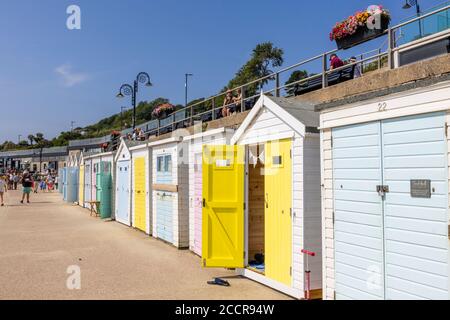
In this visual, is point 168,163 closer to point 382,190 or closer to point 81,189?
point 382,190

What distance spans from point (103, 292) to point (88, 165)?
16.9m

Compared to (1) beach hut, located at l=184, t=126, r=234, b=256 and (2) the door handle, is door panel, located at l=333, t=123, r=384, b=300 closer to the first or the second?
(2) the door handle

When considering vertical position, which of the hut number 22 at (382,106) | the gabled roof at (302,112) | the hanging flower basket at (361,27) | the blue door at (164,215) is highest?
the hanging flower basket at (361,27)

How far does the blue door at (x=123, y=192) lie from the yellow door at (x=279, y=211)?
922 centimetres

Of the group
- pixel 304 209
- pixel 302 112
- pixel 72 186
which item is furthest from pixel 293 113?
pixel 72 186

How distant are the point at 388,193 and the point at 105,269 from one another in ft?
19.3

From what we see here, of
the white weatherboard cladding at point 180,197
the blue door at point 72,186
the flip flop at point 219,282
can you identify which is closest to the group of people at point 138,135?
the blue door at point 72,186

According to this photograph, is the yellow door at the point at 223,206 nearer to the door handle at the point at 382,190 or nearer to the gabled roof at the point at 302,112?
the gabled roof at the point at 302,112

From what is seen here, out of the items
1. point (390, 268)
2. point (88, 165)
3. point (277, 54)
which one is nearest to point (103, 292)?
point (390, 268)

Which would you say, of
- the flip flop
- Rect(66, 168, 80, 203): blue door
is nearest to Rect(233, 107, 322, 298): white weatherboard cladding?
the flip flop

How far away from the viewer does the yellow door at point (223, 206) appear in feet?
26.0

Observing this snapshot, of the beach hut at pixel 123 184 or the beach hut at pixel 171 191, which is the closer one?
the beach hut at pixel 171 191
